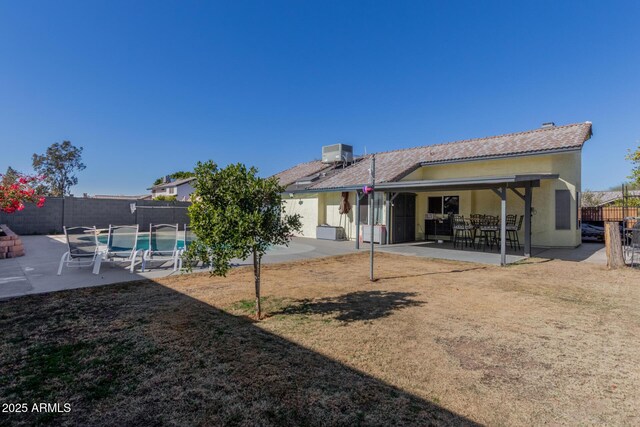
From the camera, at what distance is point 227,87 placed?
73.6ft

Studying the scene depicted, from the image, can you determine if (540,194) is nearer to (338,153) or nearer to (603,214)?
(603,214)

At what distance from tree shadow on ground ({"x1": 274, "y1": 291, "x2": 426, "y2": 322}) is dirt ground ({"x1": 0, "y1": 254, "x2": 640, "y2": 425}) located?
0.11ft

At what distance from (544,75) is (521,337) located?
16.7 meters

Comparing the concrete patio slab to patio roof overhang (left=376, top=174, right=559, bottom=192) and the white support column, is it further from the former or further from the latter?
the white support column

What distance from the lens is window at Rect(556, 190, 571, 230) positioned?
44.2 ft

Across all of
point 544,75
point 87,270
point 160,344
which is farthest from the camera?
point 544,75

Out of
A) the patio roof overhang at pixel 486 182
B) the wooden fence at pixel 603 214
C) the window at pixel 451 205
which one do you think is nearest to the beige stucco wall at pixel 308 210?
the patio roof overhang at pixel 486 182

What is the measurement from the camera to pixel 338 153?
2272cm

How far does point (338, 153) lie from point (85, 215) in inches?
686

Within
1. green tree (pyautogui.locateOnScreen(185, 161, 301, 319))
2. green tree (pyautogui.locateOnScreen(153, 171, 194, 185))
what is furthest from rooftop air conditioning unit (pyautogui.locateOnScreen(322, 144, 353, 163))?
green tree (pyautogui.locateOnScreen(153, 171, 194, 185))

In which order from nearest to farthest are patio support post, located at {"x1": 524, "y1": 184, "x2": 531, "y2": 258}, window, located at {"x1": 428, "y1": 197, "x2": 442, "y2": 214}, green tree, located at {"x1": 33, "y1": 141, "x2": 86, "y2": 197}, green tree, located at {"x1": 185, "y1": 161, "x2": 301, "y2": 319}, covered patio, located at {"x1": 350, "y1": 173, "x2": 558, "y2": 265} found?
green tree, located at {"x1": 185, "y1": 161, "x2": 301, "y2": 319}, covered patio, located at {"x1": 350, "y1": 173, "x2": 558, "y2": 265}, patio support post, located at {"x1": 524, "y1": 184, "x2": 531, "y2": 258}, window, located at {"x1": 428, "y1": 197, "x2": 442, "y2": 214}, green tree, located at {"x1": 33, "y1": 141, "x2": 86, "y2": 197}

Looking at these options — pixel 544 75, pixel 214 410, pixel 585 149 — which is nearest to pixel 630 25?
pixel 544 75

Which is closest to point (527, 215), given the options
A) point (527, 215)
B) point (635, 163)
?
point (527, 215)

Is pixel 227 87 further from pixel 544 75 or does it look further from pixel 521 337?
pixel 521 337
